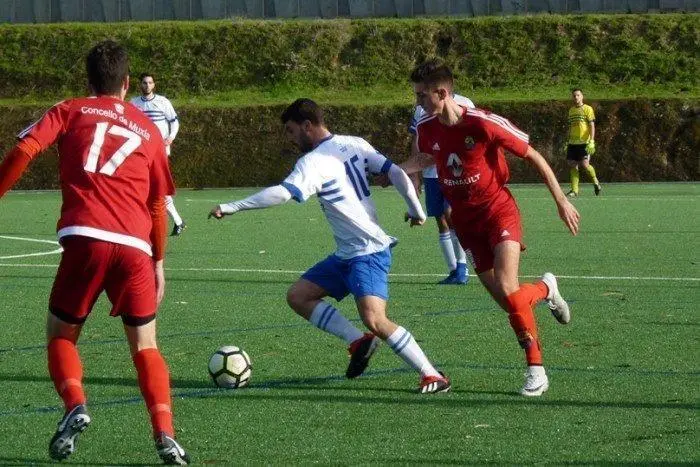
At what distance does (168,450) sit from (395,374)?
2.73 meters

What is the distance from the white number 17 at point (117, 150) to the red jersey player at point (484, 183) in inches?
90.9

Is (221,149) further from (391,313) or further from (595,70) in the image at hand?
(391,313)

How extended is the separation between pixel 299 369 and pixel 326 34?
33114 millimetres

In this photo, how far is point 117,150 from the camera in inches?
235

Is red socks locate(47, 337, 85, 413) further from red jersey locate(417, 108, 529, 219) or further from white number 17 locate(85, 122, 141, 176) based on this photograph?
red jersey locate(417, 108, 529, 219)

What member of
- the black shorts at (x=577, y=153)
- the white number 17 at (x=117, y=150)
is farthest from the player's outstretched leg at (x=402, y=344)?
the black shorts at (x=577, y=153)

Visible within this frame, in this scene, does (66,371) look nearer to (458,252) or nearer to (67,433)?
(67,433)

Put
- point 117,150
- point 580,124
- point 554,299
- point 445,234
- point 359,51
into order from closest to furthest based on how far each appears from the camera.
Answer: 1. point 117,150
2. point 554,299
3. point 445,234
4. point 580,124
5. point 359,51

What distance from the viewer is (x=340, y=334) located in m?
8.21

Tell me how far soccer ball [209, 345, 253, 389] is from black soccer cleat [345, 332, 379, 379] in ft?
1.96

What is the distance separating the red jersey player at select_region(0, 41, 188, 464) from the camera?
5.89 m

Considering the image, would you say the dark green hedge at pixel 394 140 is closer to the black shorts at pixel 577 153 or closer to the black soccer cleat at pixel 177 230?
the black shorts at pixel 577 153

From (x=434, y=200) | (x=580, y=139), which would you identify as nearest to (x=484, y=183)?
(x=434, y=200)

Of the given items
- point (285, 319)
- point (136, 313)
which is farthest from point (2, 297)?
point (136, 313)
